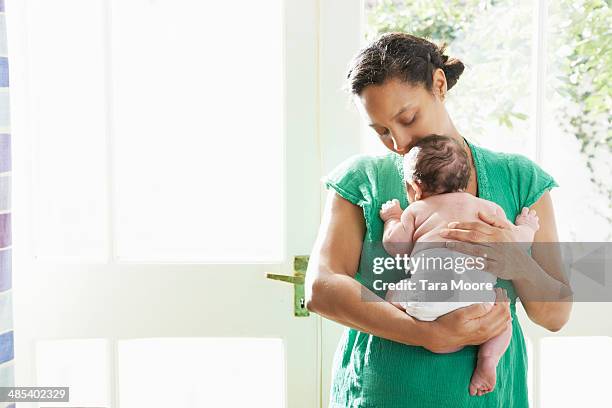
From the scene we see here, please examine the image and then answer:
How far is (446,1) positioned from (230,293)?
2.54ft

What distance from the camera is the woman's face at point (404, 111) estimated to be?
105 centimetres

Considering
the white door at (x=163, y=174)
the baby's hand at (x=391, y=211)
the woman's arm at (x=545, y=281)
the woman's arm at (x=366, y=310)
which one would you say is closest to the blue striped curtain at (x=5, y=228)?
the white door at (x=163, y=174)

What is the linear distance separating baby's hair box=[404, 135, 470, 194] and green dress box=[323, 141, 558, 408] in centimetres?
6

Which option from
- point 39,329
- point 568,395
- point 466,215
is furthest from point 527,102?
point 39,329

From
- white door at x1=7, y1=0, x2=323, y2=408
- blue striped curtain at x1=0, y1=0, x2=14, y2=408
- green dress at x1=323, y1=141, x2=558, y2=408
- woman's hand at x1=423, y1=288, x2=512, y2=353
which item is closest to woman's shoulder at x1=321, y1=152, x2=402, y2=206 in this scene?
green dress at x1=323, y1=141, x2=558, y2=408

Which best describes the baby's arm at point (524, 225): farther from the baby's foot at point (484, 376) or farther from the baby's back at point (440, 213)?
the baby's foot at point (484, 376)

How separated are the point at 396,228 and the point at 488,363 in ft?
0.80

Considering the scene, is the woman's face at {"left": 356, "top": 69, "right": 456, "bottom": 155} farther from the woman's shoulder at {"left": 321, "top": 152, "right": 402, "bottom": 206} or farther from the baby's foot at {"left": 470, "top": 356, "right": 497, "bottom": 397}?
the baby's foot at {"left": 470, "top": 356, "right": 497, "bottom": 397}

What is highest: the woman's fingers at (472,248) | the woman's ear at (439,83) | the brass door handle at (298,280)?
the woman's ear at (439,83)

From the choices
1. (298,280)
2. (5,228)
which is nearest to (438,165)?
(298,280)

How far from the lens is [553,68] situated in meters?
1.47

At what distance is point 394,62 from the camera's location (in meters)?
1.05

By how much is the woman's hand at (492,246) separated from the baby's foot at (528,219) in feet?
0.15

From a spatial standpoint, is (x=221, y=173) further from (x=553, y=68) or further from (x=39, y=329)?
(x=553, y=68)
